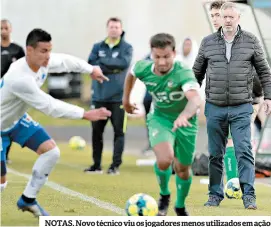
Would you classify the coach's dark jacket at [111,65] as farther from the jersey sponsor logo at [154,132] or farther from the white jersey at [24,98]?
the jersey sponsor logo at [154,132]

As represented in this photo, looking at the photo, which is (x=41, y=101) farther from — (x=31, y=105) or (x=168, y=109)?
(x=168, y=109)

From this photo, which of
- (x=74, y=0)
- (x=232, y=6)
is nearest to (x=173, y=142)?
(x=232, y=6)

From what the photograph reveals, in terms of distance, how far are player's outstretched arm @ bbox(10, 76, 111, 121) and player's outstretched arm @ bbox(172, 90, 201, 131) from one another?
89 cm

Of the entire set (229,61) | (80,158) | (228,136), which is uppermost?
(229,61)

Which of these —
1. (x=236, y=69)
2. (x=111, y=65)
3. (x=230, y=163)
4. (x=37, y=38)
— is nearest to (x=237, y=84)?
(x=236, y=69)

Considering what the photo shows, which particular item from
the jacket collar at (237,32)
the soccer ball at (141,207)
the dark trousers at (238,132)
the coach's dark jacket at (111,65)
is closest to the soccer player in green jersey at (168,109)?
the soccer ball at (141,207)

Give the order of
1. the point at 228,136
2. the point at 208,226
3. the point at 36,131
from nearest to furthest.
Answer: the point at 208,226 < the point at 36,131 < the point at 228,136

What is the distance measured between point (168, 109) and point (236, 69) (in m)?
1.58

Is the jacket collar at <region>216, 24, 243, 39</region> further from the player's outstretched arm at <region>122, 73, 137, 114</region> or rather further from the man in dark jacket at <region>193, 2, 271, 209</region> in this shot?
the player's outstretched arm at <region>122, 73, 137, 114</region>

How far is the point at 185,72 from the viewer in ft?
28.9

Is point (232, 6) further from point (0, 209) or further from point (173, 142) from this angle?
point (0, 209)

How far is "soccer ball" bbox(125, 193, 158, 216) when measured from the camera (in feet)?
28.9

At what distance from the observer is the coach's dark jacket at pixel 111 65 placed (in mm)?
14625

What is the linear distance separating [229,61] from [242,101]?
470mm
